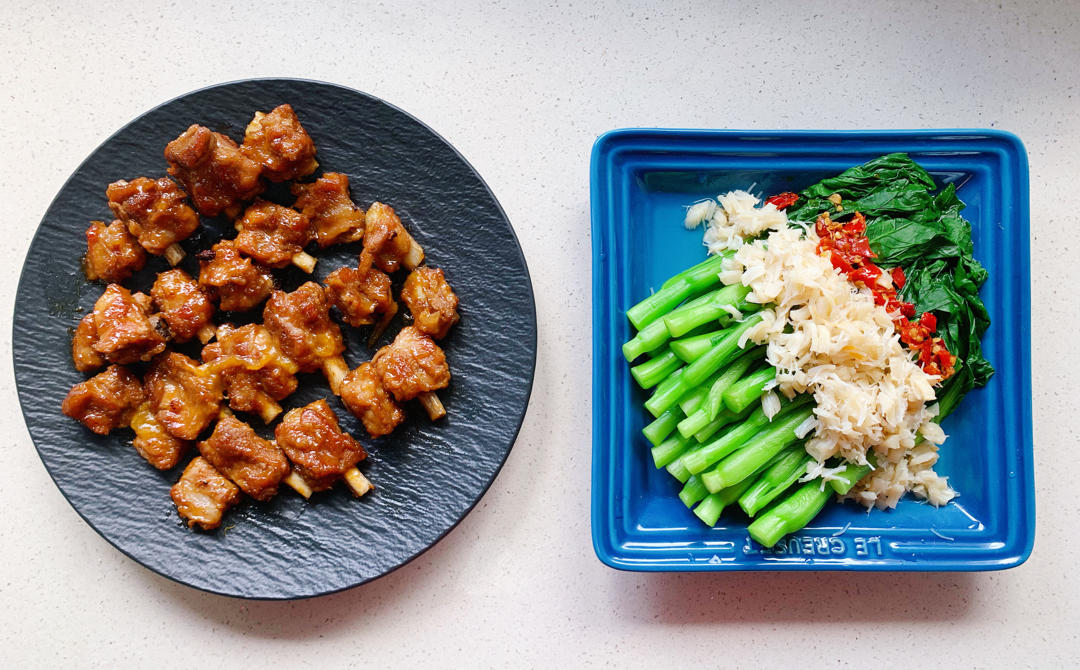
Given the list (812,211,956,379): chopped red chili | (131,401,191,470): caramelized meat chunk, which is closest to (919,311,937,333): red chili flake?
(812,211,956,379): chopped red chili

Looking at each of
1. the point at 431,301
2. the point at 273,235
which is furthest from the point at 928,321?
the point at 273,235

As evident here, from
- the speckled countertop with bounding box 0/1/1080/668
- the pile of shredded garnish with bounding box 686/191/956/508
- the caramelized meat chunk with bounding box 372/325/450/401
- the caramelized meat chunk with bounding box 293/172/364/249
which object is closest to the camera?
the pile of shredded garnish with bounding box 686/191/956/508

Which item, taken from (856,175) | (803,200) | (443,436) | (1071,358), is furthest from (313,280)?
(1071,358)

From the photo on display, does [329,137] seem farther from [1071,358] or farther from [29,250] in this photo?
[1071,358]

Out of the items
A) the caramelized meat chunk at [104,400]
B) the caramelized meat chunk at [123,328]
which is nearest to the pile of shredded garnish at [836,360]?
the caramelized meat chunk at [123,328]

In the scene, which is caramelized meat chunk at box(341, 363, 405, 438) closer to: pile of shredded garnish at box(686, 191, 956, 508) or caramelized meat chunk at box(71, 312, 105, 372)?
caramelized meat chunk at box(71, 312, 105, 372)

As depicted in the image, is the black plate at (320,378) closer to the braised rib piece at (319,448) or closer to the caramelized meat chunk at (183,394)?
the braised rib piece at (319,448)
